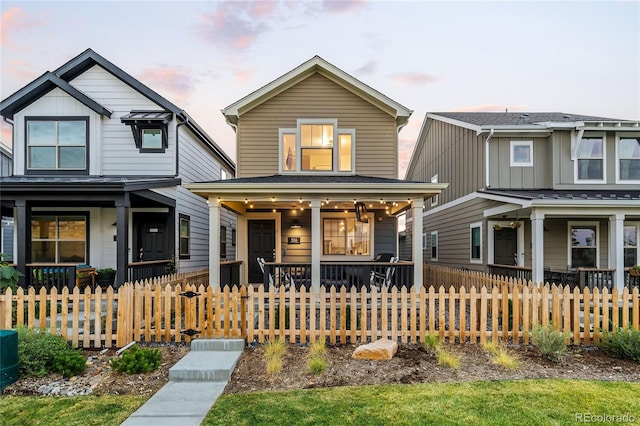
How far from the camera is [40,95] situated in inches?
476

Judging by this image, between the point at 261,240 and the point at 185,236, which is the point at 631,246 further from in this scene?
the point at 185,236

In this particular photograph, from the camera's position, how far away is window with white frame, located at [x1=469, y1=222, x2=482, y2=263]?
14.0 meters

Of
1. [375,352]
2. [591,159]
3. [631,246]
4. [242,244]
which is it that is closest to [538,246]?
[591,159]

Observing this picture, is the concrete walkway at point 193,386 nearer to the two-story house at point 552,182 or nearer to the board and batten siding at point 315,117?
the board and batten siding at point 315,117

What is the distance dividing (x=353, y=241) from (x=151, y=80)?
16.5 meters

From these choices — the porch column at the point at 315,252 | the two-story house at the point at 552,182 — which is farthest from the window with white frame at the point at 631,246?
the porch column at the point at 315,252

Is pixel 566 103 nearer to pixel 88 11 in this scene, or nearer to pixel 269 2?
pixel 269 2

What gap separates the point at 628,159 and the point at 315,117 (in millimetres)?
10651

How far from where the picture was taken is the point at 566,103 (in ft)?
102

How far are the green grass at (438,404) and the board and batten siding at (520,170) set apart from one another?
29.2 ft

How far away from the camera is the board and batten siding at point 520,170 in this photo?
1324 centimetres

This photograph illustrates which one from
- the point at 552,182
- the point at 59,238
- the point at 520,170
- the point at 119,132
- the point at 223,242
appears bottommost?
the point at 223,242

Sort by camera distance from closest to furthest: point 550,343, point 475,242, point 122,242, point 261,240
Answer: point 550,343, point 122,242, point 261,240, point 475,242

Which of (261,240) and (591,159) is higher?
(591,159)
